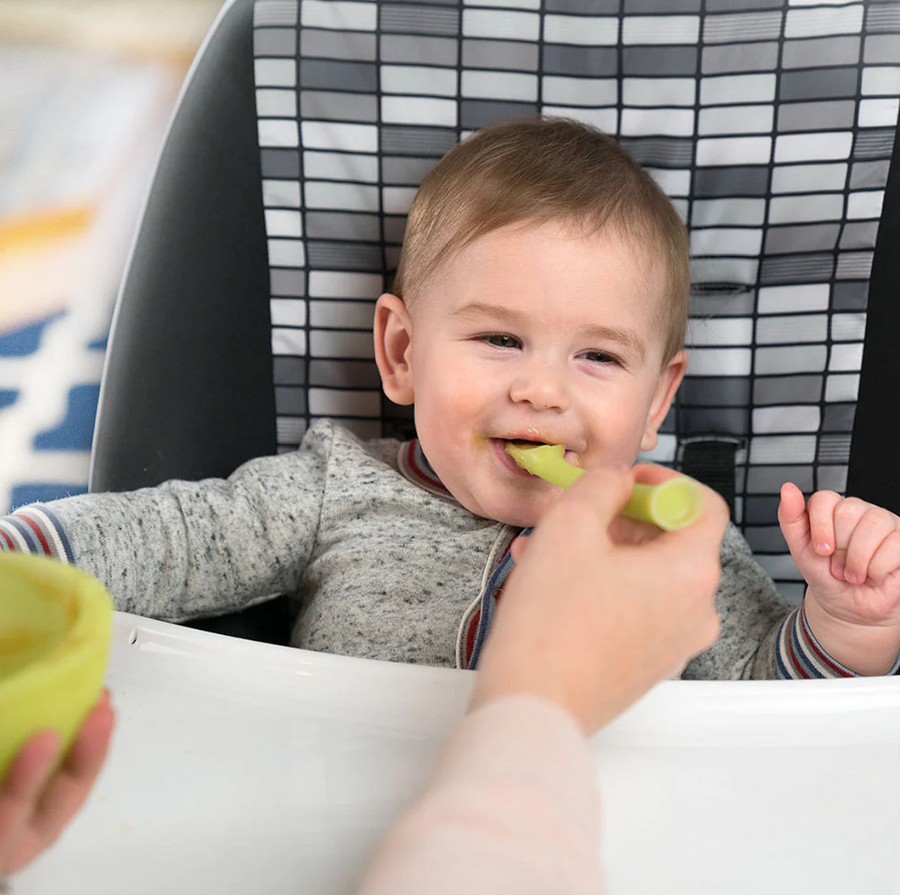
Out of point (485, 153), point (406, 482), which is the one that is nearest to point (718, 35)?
point (485, 153)

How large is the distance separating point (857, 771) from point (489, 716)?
0.24 meters

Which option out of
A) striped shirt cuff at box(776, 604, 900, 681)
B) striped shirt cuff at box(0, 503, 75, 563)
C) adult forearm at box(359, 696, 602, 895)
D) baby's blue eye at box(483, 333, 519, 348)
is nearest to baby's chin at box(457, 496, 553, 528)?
baby's blue eye at box(483, 333, 519, 348)

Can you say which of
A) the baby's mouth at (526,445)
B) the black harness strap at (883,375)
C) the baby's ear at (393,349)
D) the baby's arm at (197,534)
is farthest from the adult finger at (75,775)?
the black harness strap at (883,375)

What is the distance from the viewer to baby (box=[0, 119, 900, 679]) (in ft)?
2.59

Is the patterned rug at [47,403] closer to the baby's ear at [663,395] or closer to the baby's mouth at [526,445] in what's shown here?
the baby's mouth at [526,445]

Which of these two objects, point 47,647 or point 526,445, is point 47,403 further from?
point 47,647

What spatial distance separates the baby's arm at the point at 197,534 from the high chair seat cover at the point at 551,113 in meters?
0.07

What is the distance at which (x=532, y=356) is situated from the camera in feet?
2.66

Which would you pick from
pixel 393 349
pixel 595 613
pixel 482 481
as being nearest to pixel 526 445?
pixel 482 481

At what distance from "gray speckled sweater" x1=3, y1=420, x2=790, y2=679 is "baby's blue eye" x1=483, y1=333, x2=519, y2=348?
0.57 feet

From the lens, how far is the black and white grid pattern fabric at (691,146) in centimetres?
96

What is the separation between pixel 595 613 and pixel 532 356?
0.43 m

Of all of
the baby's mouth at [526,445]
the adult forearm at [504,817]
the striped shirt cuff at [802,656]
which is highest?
the adult forearm at [504,817]

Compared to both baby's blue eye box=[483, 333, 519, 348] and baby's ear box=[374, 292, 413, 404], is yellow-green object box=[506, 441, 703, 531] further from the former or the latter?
baby's ear box=[374, 292, 413, 404]
